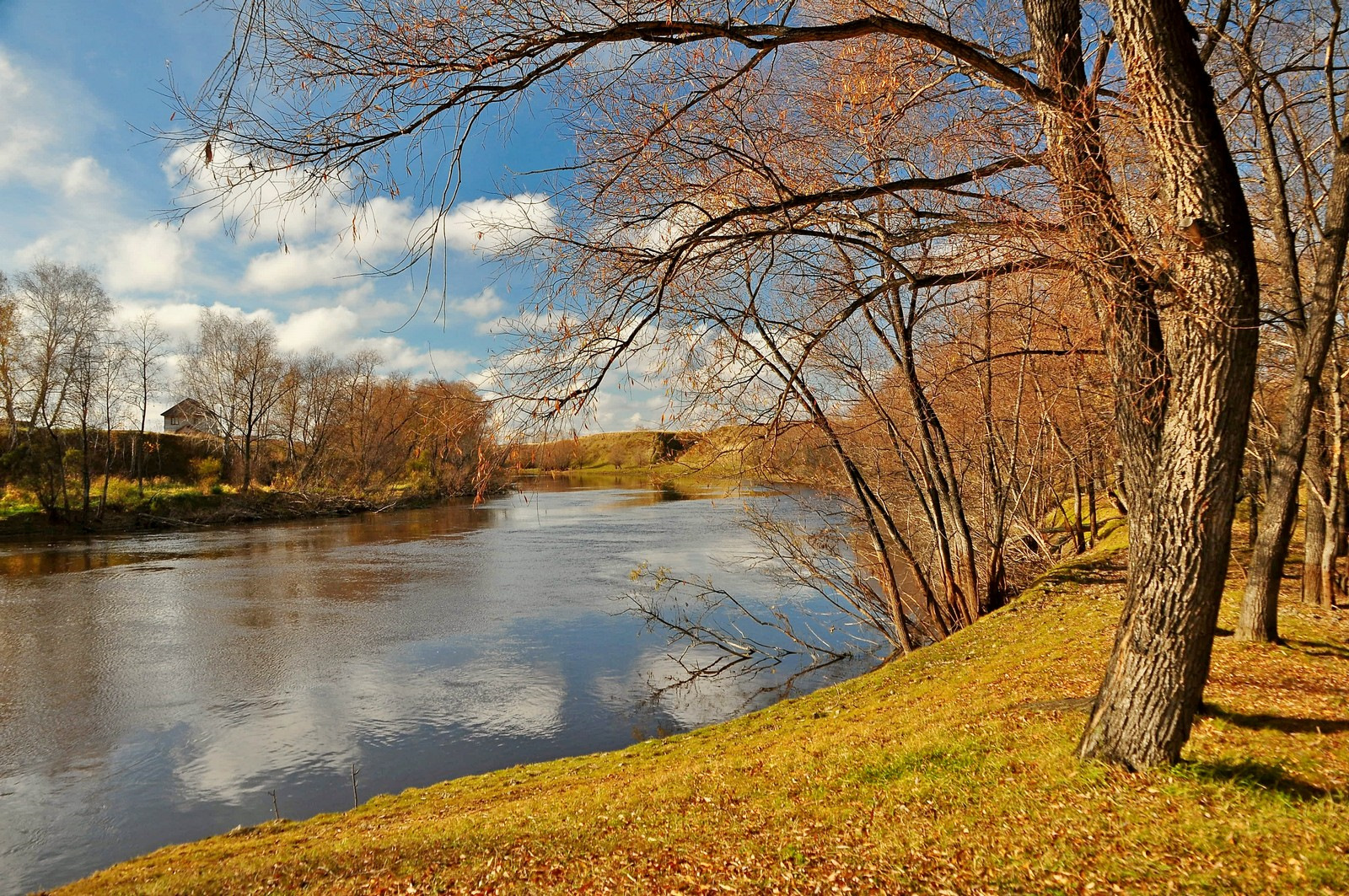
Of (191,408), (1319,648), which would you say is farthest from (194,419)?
(1319,648)

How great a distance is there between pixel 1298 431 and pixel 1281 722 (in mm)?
3947

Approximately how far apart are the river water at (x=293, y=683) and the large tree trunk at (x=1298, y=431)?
6406 mm

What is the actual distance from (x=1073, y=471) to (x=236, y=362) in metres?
48.4

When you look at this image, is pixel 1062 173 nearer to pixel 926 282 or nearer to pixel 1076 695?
pixel 926 282

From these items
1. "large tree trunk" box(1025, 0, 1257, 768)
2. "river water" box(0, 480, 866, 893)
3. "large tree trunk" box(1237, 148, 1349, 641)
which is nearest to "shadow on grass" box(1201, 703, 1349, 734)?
"large tree trunk" box(1025, 0, 1257, 768)

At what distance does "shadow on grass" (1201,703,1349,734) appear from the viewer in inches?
198

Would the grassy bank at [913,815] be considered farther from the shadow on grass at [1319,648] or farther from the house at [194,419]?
the house at [194,419]

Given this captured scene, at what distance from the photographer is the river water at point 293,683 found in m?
8.55

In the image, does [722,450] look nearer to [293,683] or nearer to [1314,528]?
[1314,528]

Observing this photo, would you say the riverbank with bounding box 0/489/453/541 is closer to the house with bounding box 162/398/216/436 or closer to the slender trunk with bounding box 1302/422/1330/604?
the house with bounding box 162/398/216/436

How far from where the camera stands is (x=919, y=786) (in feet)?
16.7

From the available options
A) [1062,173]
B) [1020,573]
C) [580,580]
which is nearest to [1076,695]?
[1062,173]

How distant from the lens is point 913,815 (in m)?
4.69

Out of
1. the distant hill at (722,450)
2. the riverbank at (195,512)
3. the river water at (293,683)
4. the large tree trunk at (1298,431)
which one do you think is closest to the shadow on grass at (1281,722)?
the large tree trunk at (1298,431)
